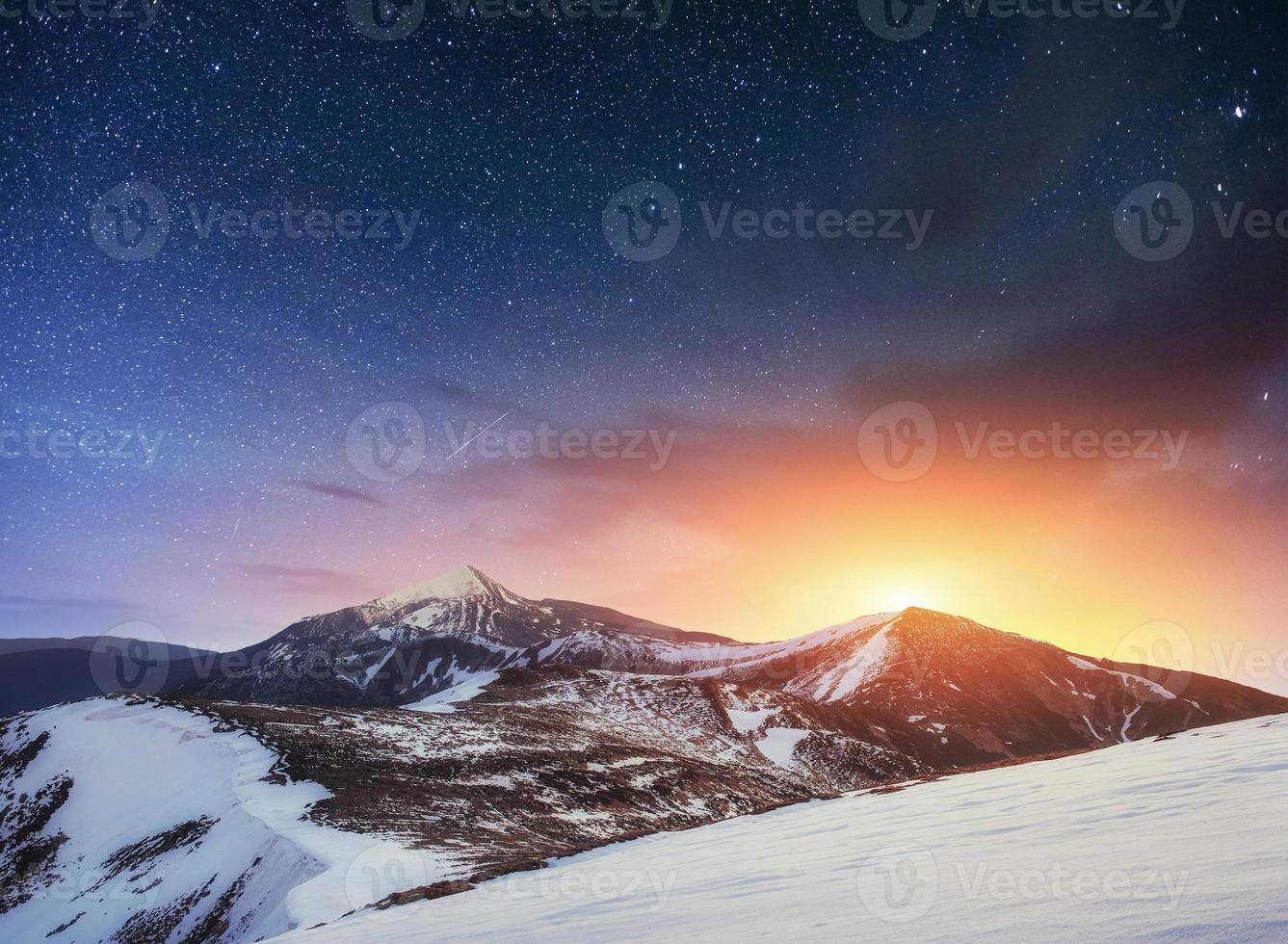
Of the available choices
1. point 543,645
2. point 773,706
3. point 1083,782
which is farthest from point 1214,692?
point 1083,782

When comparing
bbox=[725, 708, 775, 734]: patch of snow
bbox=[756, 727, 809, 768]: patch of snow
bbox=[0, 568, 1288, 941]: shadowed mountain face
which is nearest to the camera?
bbox=[0, 568, 1288, 941]: shadowed mountain face

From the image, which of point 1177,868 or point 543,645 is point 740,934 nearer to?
point 1177,868

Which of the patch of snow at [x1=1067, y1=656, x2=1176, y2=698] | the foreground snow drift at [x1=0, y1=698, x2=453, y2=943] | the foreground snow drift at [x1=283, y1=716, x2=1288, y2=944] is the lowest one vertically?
the patch of snow at [x1=1067, y1=656, x2=1176, y2=698]

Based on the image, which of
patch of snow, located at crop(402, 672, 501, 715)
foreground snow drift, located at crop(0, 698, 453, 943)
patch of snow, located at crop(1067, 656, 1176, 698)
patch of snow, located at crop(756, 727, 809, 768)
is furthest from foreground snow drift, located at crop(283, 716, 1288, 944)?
patch of snow, located at crop(1067, 656, 1176, 698)

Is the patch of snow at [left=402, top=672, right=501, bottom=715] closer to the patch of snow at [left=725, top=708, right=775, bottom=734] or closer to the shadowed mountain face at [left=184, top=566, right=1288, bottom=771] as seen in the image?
the shadowed mountain face at [left=184, top=566, right=1288, bottom=771]

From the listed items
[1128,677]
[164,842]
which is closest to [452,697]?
[164,842]

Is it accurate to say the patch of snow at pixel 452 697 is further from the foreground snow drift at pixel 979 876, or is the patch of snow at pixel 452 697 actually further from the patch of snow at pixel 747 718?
the foreground snow drift at pixel 979 876
